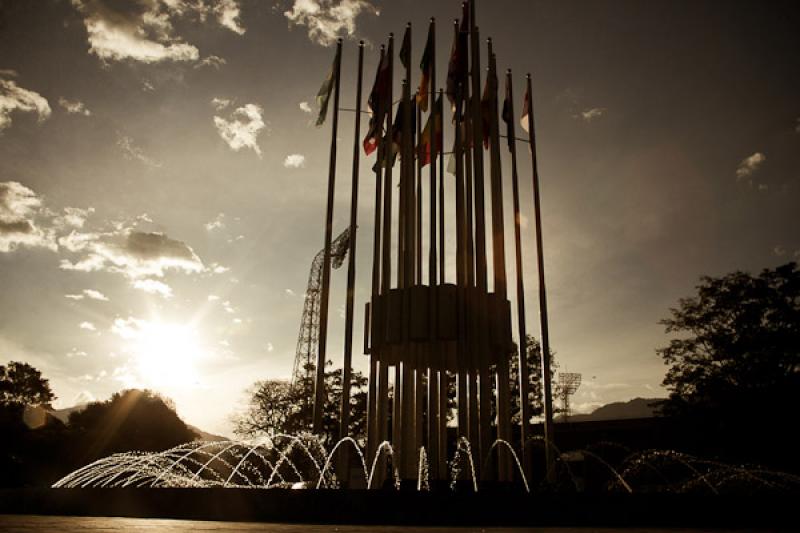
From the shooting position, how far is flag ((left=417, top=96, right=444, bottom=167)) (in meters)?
15.9

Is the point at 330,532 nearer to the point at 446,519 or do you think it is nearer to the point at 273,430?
the point at 446,519

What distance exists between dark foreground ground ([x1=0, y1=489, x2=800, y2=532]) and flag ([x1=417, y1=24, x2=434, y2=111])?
12.3m

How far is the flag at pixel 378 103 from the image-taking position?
16078 mm

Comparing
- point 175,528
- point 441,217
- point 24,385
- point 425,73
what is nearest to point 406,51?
point 425,73

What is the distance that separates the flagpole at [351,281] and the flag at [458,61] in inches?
103

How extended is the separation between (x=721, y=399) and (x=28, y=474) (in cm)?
3829

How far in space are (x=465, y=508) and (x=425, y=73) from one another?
42.3 ft

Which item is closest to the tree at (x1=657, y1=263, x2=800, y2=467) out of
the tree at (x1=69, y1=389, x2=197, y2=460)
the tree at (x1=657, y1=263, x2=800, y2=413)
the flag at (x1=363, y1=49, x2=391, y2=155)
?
the tree at (x1=657, y1=263, x2=800, y2=413)

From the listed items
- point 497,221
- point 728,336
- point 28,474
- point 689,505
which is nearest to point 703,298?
point 728,336

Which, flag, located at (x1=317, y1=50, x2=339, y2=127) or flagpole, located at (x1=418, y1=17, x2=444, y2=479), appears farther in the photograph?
flag, located at (x1=317, y1=50, x2=339, y2=127)

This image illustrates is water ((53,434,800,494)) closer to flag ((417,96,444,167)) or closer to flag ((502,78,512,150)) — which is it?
flag ((417,96,444,167))

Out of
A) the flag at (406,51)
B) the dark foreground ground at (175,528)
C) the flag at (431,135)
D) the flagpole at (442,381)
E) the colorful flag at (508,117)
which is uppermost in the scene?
the flag at (406,51)

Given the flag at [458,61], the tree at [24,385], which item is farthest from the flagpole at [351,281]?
the tree at [24,385]

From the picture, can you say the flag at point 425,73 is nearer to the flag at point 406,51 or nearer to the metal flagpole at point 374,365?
the flag at point 406,51
